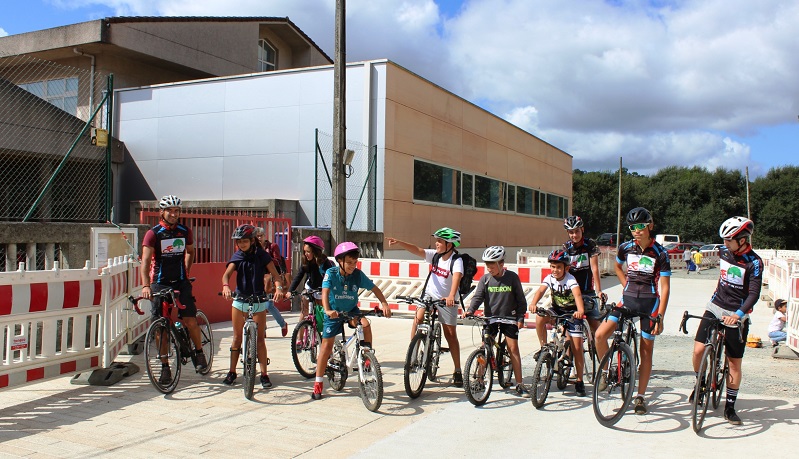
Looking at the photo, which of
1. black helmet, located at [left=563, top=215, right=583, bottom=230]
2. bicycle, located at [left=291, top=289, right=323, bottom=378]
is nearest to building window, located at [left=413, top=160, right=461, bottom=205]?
bicycle, located at [left=291, top=289, right=323, bottom=378]

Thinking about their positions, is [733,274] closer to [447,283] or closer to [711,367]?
[711,367]

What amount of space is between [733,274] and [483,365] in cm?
241

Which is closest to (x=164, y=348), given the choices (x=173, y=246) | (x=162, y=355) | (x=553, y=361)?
(x=162, y=355)

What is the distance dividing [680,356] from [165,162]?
16169mm

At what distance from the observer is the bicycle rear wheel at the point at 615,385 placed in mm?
6027

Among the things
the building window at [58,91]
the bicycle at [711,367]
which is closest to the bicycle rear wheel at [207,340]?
the bicycle at [711,367]

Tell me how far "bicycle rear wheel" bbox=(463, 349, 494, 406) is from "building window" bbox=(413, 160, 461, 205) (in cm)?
1372

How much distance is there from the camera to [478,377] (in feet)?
22.1

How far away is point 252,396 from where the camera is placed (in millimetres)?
6875

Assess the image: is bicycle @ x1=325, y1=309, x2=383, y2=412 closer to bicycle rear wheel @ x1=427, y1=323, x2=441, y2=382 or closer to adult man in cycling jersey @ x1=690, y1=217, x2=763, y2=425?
bicycle rear wheel @ x1=427, y1=323, x2=441, y2=382

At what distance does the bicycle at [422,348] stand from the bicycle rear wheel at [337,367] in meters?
0.63

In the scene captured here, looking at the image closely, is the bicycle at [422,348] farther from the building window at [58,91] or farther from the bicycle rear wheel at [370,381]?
the building window at [58,91]

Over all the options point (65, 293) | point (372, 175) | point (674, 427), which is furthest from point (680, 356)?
point (372, 175)

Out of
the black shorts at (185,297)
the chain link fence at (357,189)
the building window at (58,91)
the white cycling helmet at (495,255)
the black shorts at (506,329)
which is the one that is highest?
the building window at (58,91)
